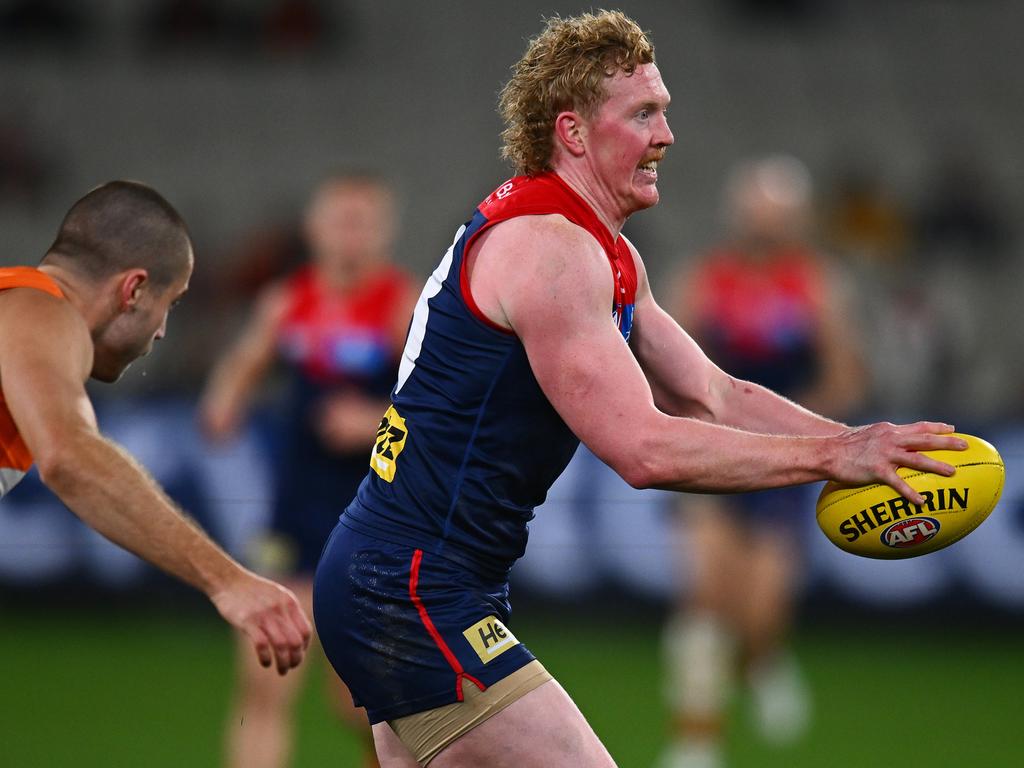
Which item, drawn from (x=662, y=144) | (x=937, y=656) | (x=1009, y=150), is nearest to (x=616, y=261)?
(x=662, y=144)

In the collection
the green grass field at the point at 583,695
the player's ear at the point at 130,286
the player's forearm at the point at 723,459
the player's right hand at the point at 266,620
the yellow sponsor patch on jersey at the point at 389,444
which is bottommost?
the green grass field at the point at 583,695

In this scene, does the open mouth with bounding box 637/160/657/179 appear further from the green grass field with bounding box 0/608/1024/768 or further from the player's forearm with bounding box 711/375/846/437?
the green grass field with bounding box 0/608/1024/768

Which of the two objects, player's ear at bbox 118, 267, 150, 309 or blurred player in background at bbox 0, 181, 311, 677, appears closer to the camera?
blurred player in background at bbox 0, 181, 311, 677

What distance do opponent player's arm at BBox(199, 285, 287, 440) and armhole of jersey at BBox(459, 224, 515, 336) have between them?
3.52 m

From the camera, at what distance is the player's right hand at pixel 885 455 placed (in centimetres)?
373

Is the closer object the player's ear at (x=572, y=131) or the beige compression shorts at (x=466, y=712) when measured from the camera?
the beige compression shorts at (x=466, y=712)

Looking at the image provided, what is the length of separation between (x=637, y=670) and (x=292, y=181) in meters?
10.9

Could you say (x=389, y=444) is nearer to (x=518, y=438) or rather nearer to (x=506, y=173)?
(x=518, y=438)

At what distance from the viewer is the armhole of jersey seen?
3959mm

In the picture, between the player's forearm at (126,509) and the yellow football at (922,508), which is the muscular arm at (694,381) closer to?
the yellow football at (922,508)

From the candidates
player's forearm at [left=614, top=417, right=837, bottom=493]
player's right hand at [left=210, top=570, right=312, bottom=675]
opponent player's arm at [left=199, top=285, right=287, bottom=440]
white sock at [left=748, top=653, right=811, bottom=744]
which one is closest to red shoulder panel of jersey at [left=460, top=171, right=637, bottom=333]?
player's forearm at [left=614, top=417, right=837, bottom=493]

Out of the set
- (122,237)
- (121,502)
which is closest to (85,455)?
(121,502)

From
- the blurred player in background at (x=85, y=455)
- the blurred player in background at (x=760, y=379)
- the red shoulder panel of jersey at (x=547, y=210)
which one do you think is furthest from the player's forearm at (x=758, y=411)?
the blurred player in background at (x=760, y=379)

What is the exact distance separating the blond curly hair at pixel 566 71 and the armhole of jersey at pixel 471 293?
1.29 ft
